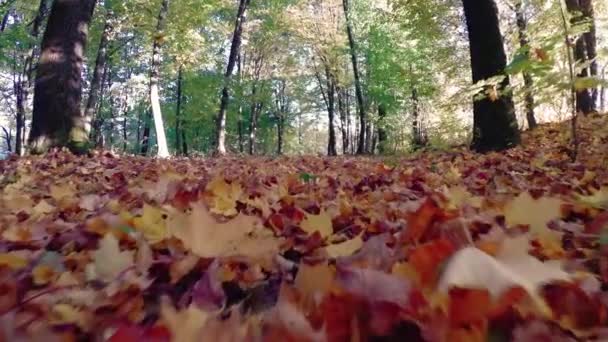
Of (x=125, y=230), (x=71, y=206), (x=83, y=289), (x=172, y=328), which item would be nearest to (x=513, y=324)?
(x=172, y=328)

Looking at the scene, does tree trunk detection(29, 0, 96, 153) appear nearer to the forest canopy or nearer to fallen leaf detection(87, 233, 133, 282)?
the forest canopy

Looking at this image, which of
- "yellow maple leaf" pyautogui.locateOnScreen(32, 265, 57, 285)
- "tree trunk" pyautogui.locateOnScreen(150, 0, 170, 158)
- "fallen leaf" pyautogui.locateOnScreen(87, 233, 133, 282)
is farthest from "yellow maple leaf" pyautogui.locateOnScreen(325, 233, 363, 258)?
"tree trunk" pyautogui.locateOnScreen(150, 0, 170, 158)

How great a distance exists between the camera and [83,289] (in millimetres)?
875

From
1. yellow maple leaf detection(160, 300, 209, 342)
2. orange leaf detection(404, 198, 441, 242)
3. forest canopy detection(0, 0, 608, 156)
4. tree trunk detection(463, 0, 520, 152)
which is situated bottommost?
yellow maple leaf detection(160, 300, 209, 342)

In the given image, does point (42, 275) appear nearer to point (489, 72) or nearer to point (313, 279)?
point (313, 279)

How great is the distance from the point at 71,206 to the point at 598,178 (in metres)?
2.33

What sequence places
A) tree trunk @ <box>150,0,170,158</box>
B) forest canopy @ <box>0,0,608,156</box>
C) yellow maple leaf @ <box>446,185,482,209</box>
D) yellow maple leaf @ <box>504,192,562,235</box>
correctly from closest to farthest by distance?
1. yellow maple leaf @ <box>504,192,562,235</box>
2. yellow maple leaf @ <box>446,185,482,209</box>
3. forest canopy @ <box>0,0,608,156</box>
4. tree trunk @ <box>150,0,170,158</box>

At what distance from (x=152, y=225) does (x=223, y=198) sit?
0.57 m

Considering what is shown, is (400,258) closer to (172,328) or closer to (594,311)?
(594,311)

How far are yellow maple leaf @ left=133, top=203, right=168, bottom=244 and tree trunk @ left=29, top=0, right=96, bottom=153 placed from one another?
17.3ft

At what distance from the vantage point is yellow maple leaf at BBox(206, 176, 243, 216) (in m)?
1.70

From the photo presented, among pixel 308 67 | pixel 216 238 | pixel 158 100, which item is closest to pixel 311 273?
pixel 216 238

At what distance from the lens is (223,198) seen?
6.04 ft

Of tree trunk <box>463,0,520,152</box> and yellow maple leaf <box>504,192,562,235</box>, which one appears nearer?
yellow maple leaf <box>504,192,562,235</box>
